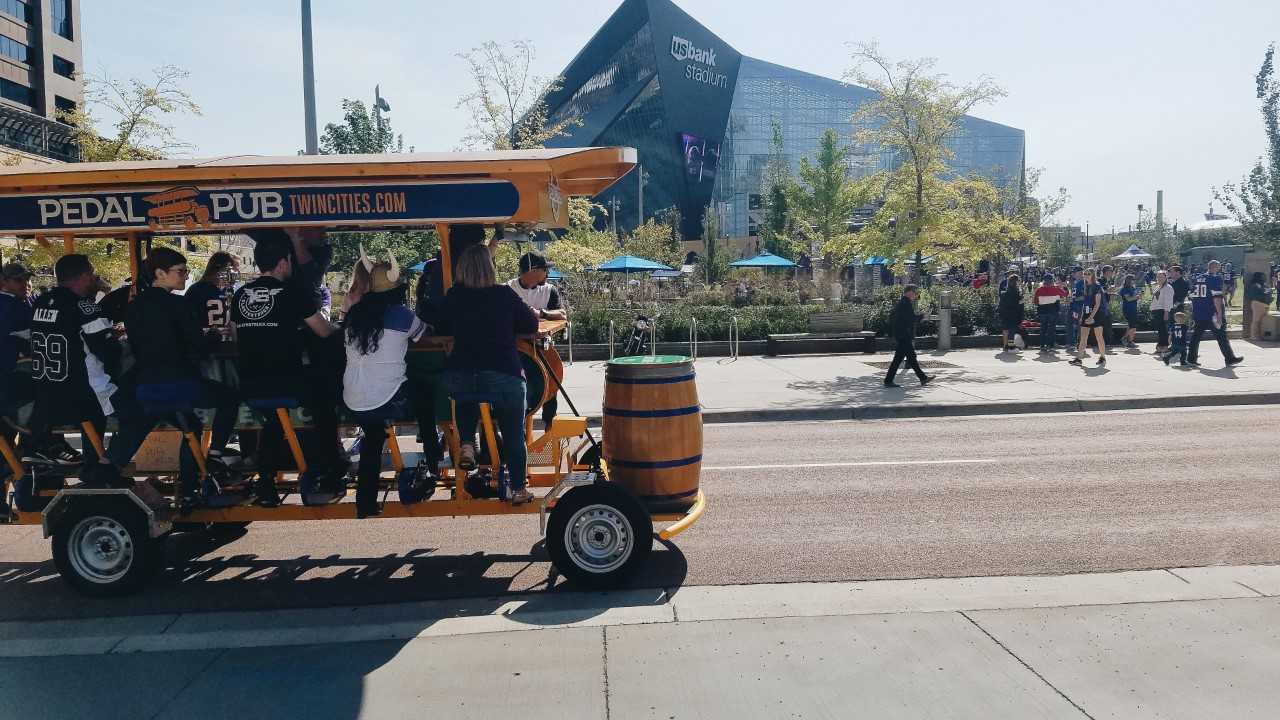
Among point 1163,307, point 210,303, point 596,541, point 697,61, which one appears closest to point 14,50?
point 697,61

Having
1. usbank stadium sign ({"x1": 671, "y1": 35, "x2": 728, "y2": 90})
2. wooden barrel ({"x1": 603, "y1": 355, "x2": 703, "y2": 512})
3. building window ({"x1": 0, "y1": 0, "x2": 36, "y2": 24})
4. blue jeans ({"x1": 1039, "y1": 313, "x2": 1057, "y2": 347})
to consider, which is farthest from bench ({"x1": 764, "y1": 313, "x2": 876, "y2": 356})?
building window ({"x1": 0, "y1": 0, "x2": 36, "y2": 24})

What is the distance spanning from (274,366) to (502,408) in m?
1.45

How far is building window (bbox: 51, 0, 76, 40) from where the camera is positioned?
238 ft

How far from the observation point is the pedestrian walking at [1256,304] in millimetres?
21219

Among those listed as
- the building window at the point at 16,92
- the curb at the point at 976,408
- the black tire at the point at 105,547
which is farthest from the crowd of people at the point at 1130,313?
the building window at the point at 16,92

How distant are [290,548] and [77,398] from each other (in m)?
1.81

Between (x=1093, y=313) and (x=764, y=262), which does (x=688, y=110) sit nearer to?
(x=764, y=262)

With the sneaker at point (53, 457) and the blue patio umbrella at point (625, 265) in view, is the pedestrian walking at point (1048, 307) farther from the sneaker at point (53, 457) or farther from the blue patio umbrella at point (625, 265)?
the sneaker at point (53, 457)

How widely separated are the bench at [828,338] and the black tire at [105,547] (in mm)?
16463

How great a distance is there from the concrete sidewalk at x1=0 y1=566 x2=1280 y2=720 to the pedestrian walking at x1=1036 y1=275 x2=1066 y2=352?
1551cm

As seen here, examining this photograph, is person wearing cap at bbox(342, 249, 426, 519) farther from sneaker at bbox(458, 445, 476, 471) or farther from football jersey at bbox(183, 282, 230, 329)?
football jersey at bbox(183, 282, 230, 329)

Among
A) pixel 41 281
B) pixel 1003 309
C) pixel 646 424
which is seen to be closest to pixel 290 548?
pixel 646 424

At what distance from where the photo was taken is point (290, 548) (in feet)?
22.8

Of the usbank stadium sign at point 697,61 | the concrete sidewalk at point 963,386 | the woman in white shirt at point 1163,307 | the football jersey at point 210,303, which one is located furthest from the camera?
the usbank stadium sign at point 697,61
